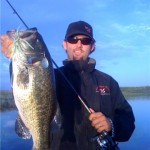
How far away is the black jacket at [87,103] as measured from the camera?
5.04 m

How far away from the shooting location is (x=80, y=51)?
5559mm

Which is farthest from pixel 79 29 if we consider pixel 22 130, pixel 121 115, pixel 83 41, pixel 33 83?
pixel 22 130

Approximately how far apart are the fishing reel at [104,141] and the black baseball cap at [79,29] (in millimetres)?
1550

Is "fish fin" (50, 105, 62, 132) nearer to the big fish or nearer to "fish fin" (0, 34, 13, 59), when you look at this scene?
the big fish

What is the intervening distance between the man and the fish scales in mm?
914

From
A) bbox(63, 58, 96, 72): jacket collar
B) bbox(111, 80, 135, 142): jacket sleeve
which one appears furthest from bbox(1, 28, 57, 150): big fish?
bbox(111, 80, 135, 142): jacket sleeve

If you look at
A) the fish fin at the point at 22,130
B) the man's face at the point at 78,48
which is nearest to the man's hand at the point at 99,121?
the fish fin at the point at 22,130

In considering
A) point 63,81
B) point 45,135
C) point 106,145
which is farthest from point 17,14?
point 106,145

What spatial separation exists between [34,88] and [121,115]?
1.97 metres

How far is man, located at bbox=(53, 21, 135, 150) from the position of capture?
5.04 metres

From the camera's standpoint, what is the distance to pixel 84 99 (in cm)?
523

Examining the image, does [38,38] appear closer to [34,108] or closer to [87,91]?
[34,108]

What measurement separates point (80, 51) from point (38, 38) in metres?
1.58

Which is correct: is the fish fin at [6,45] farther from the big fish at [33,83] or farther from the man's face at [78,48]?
the man's face at [78,48]
